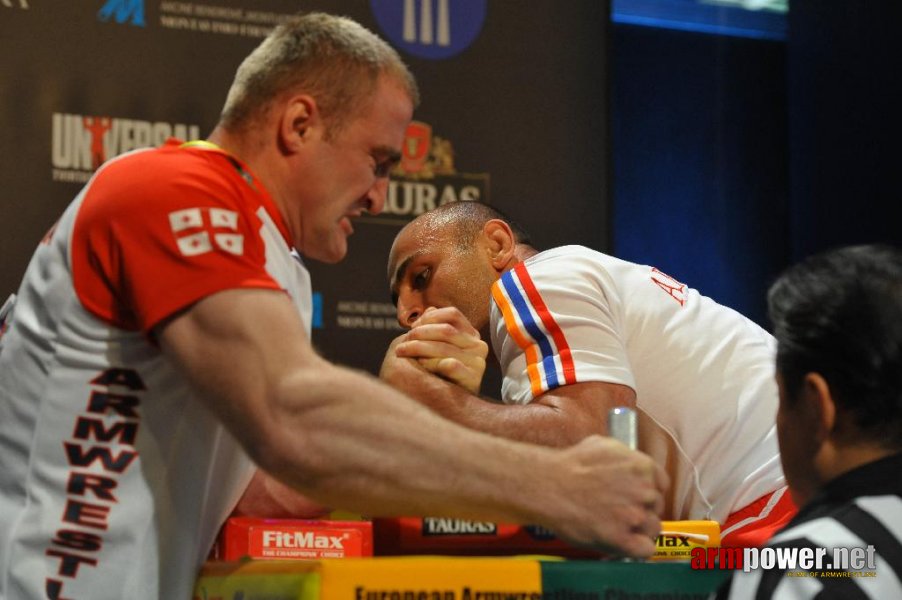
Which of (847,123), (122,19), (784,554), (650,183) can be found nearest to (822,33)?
(847,123)

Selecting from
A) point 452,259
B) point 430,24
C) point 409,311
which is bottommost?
point 409,311

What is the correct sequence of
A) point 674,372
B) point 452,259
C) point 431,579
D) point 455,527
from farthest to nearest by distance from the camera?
point 452,259 < point 674,372 < point 455,527 < point 431,579

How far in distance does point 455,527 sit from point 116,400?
40 centimetres

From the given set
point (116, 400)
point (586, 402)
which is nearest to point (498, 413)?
point (586, 402)

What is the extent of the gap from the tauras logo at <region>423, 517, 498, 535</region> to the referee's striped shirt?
14.0 inches

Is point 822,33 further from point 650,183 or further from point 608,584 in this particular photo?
point 608,584

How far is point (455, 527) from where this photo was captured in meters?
1.37

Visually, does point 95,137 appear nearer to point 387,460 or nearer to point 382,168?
point 382,168

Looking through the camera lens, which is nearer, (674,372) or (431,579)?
(431,579)

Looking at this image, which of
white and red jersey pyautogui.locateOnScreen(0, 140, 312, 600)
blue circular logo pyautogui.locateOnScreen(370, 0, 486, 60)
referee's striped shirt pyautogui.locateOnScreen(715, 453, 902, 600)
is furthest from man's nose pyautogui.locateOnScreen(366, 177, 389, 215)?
blue circular logo pyautogui.locateOnScreen(370, 0, 486, 60)

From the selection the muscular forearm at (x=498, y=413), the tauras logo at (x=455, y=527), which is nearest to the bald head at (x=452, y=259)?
the muscular forearm at (x=498, y=413)

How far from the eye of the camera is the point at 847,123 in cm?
394

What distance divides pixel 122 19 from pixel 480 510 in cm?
186

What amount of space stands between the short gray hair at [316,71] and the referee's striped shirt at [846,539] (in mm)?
678
